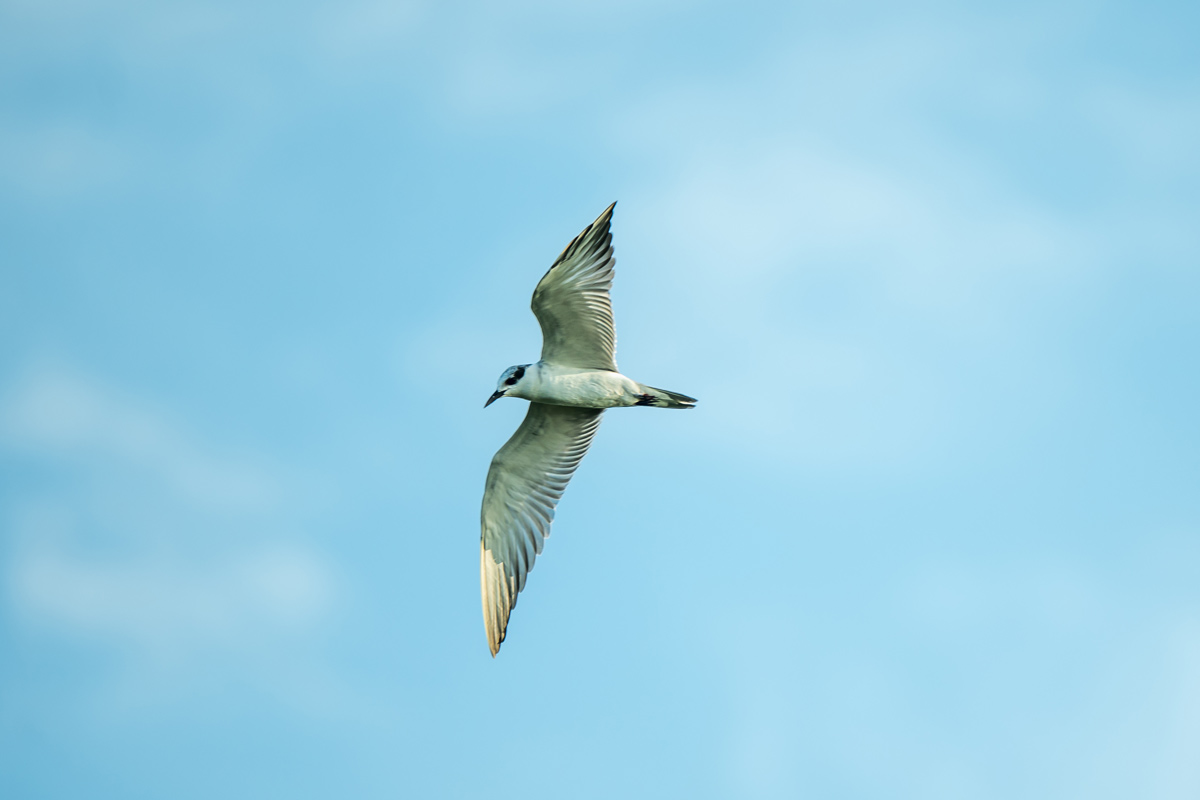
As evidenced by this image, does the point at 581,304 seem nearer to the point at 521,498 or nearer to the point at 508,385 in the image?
the point at 508,385

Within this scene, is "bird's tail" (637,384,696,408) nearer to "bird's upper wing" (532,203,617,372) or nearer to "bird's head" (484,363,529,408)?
"bird's upper wing" (532,203,617,372)

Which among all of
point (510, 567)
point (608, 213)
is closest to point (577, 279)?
point (608, 213)

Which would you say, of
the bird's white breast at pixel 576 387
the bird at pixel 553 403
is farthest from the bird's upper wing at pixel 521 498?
the bird's white breast at pixel 576 387

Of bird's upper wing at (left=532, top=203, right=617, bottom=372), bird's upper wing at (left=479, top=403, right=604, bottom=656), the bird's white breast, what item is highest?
bird's upper wing at (left=532, top=203, right=617, bottom=372)

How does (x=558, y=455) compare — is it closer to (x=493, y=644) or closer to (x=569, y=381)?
(x=569, y=381)

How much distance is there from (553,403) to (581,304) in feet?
5.29

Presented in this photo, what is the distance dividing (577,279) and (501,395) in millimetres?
2022

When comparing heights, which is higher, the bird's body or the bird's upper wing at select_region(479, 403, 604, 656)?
the bird's body

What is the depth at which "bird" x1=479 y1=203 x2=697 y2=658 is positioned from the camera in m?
17.7

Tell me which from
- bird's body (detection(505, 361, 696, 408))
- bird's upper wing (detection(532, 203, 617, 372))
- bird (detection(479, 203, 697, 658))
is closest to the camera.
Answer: bird's upper wing (detection(532, 203, 617, 372))

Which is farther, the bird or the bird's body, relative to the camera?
the bird's body

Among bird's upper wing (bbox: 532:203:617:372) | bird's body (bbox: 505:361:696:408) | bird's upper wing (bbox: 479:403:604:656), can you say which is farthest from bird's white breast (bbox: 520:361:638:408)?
bird's upper wing (bbox: 479:403:604:656)

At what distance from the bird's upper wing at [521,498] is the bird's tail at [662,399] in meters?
1.08

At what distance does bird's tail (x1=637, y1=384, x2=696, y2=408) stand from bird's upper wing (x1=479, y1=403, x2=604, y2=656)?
3.53 feet
